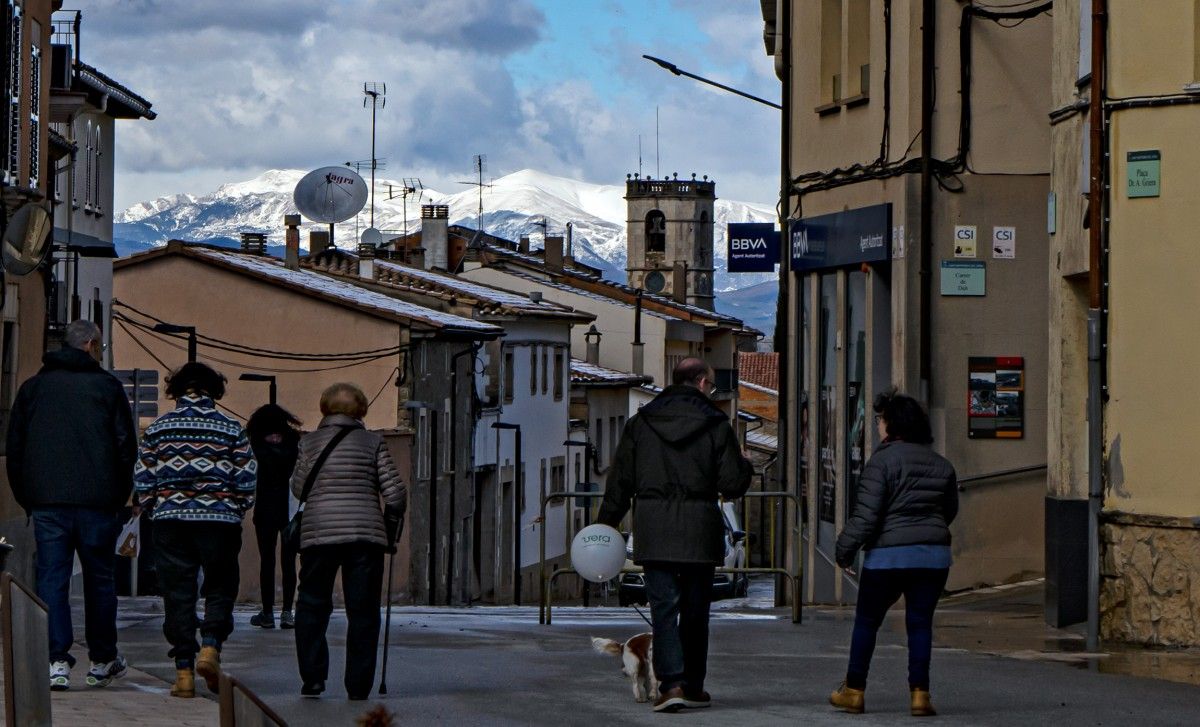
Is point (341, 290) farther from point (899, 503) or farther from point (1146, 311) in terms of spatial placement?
point (899, 503)

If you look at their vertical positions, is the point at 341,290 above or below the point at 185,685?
above

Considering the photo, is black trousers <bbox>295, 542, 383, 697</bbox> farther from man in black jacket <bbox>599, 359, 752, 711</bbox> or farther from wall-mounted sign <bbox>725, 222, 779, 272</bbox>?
wall-mounted sign <bbox>725, 222, 779, 272</bbox>

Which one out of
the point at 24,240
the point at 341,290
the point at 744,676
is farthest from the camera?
the point at 341,290

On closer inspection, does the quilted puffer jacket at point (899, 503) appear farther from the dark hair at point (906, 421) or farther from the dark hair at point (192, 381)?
the dark hair at point (192, 381)

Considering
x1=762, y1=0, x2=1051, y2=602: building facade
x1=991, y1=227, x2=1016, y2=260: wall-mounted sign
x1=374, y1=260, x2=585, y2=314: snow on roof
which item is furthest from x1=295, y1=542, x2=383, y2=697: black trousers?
x1=374, y1=260, x2=585, y2=314: snow on roof

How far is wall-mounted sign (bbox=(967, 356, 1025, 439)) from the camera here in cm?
2031

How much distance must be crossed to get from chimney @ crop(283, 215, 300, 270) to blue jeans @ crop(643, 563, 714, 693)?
42.8m

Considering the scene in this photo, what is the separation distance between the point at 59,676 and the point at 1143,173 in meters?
7.64

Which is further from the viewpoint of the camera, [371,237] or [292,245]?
[371,237]

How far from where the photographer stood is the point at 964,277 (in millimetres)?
20250

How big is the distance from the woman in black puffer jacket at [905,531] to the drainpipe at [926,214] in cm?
935

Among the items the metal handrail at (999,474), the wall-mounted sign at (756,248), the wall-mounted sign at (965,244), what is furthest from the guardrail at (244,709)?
the wall-mounted sign at (756,248)

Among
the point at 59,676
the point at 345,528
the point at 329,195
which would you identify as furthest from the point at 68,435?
the point at 329,195

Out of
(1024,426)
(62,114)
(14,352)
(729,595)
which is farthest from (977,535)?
(729,595)
